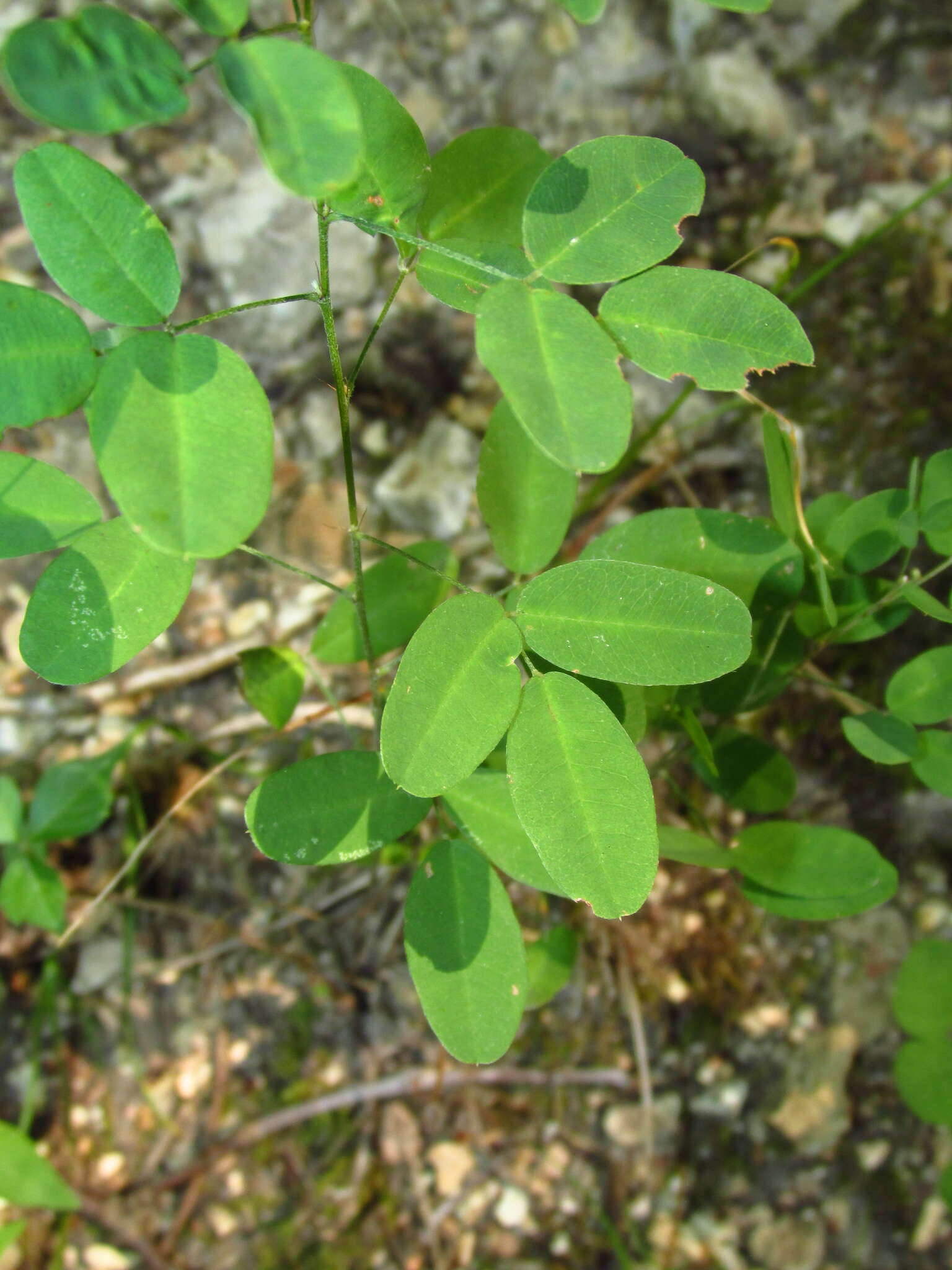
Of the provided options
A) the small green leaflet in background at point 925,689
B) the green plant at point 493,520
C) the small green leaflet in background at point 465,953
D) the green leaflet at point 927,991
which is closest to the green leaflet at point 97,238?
the green plant at point 493,520

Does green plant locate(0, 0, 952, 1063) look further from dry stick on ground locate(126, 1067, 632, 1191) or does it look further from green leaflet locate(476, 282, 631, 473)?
dry stick on ground locate(126, 1067, 632, 1191)

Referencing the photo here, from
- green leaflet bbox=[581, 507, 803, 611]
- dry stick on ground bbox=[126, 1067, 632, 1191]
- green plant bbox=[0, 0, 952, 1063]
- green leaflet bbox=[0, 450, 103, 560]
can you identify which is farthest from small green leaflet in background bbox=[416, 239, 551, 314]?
dry stick on ground bbox=[126, 1067, 632, 1191]

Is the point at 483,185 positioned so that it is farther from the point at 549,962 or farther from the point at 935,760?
the point at 549,962

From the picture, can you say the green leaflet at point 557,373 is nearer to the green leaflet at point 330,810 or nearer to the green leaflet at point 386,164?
the green leaflet at point 386,164

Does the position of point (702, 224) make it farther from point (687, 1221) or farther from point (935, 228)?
point (687, 1221)

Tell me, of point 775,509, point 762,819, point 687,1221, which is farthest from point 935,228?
point 687,1221
